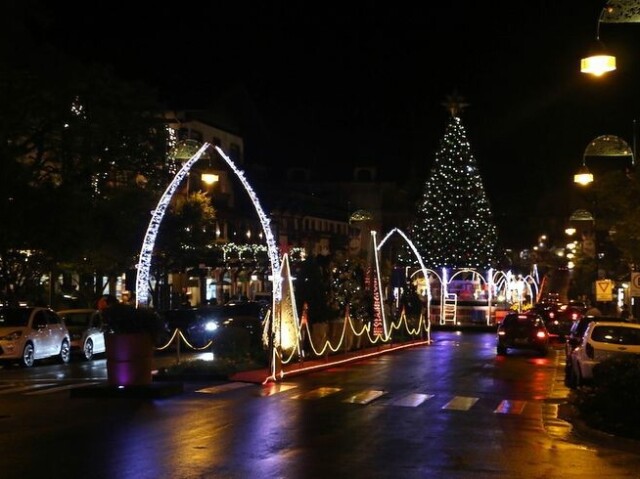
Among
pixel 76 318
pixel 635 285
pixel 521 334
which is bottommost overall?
pixel 521 334

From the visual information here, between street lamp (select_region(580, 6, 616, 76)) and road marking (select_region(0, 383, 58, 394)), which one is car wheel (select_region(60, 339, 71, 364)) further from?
street lamp (select_region(580, 6, 616, 76))

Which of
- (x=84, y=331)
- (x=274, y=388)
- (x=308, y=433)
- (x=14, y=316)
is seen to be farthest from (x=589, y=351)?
(x=84, y=331)

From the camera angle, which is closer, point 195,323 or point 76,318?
point 76,318

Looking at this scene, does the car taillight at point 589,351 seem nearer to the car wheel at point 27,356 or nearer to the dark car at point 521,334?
the dark car at point 521,334

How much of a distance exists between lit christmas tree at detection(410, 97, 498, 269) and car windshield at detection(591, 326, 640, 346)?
38700 millimetres

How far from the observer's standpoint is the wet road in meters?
11.7

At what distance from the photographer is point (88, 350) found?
3316 cm

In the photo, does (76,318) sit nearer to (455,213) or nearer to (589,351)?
(589,351)

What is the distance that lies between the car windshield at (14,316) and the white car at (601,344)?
51.4ft

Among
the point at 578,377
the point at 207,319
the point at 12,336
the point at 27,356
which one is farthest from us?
the point at 207,319

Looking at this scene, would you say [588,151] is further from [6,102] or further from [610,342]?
[6,102]

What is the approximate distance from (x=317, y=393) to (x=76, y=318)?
1559 cm

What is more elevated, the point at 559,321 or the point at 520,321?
the point at 520,321

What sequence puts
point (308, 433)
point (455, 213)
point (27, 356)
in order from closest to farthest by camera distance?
point (308, 433)
point (27, 356)
point (455, 213)
